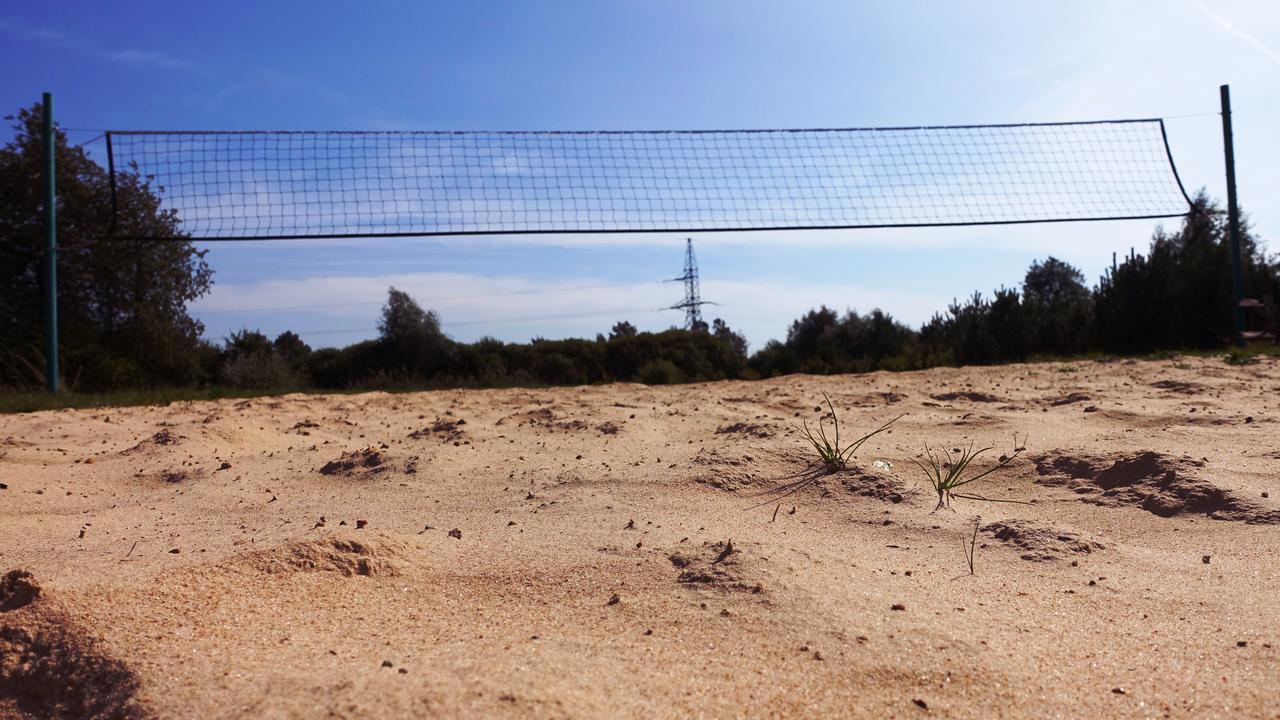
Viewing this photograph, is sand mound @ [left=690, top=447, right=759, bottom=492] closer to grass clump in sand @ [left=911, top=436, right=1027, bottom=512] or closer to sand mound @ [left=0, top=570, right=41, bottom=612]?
grass clump in sand @ [left=911, top=436, right=1027, bottom=512]

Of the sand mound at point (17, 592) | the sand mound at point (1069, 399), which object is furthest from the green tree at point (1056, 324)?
the sand mound at point (17, 592)

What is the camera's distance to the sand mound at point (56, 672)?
1.59 m

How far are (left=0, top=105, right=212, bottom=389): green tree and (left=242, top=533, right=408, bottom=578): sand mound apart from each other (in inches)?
324

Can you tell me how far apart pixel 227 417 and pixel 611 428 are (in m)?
2.43

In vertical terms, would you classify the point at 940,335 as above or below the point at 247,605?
above

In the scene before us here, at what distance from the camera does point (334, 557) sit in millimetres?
2240

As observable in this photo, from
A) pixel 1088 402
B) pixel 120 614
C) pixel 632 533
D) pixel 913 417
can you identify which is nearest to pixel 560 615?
pixel 632 533

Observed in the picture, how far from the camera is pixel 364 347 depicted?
61.2 feet

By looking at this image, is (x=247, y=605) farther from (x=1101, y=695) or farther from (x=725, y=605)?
(x=1101, y=695)

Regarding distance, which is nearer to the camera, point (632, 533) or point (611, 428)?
point (632, 533)

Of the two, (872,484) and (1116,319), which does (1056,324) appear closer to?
(1116,319)

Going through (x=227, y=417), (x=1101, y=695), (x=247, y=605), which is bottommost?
(x=1101, y=695)

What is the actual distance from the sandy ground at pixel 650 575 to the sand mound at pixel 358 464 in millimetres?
18

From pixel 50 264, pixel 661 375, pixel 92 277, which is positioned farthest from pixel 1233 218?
pixel 92 277
